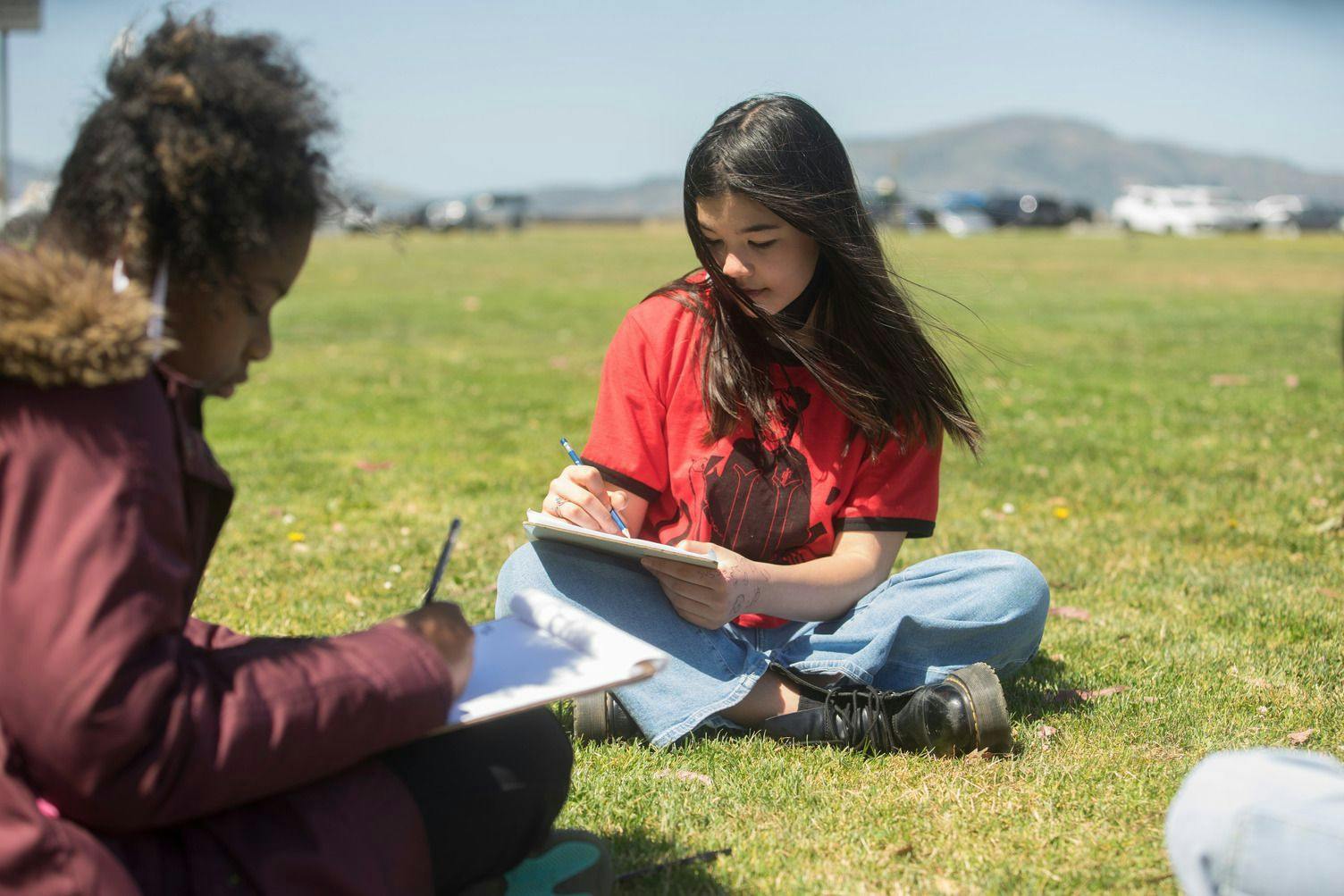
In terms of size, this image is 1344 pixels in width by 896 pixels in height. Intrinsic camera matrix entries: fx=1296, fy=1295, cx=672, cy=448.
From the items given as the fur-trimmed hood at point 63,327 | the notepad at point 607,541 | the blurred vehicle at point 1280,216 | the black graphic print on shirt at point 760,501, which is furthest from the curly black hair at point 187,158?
the blurred vehicle at point 1280,216

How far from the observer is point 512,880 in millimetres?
2055

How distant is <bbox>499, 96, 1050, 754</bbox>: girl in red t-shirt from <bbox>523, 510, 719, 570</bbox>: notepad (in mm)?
195

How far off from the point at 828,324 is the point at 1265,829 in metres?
1.64

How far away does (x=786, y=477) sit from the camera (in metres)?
2.98

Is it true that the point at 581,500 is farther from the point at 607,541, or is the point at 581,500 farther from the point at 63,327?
the point at 63,327

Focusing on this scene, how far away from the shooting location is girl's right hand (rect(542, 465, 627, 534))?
8.86 feet

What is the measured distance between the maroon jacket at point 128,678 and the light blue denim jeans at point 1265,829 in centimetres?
99

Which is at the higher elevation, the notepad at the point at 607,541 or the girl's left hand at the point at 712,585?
the notepad at the point at 607,541

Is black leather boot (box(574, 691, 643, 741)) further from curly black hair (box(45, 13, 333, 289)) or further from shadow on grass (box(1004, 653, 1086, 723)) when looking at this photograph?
curly black hair (box(45, 13, 333, 289))

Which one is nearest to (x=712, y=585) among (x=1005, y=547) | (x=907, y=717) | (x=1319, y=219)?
(x=907, y=717)

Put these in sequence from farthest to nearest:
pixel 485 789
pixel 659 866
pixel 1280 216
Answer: pixel 1280 216 < pixel 659 866 < pixel 485 789

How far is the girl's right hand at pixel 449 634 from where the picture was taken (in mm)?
1637

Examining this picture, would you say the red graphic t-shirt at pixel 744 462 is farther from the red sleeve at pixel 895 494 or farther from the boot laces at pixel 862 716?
the boot laces at pixel 862 716

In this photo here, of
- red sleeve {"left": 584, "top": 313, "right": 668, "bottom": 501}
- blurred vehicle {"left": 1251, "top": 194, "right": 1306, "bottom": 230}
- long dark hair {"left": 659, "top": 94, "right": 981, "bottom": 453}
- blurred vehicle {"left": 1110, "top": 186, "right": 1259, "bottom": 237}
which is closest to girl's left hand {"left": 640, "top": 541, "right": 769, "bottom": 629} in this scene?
red sleeve {"left": 584, "top": 313, "right": 668, "bottom": 501}
